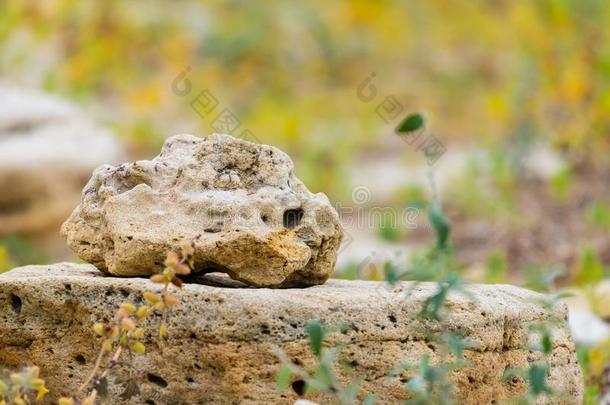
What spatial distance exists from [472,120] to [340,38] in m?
2.49

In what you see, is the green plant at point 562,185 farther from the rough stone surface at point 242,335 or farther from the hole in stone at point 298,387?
the hole in stone at point 298,387

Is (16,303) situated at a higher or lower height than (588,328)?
lower

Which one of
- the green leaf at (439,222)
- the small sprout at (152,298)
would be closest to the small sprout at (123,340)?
the small sprout at (152,298)

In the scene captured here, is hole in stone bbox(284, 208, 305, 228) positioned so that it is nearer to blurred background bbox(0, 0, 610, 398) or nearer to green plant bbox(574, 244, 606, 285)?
blurred background bbox(0, 0, 610, 398)

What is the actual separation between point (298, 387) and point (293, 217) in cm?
53

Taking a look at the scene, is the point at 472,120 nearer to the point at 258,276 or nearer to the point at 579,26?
the point at 579,26

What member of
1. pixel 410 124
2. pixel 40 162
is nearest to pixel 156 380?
pixel 410 124

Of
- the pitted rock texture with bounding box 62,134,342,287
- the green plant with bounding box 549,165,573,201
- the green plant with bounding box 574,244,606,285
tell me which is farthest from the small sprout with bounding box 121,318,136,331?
the green plant with bounding box 549,165,573,201

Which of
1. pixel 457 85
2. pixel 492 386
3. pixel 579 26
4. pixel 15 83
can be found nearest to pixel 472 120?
pixel 457 85

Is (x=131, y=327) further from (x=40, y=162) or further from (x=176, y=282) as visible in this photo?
(x=40, y=162)

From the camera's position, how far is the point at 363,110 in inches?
497

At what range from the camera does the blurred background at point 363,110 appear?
7195mm

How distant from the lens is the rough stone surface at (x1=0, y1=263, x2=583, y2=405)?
262 centimetres

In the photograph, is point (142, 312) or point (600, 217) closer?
point (142, 312)
